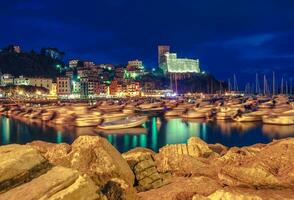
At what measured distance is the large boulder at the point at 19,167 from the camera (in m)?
4.88

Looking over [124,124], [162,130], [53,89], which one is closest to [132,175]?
[124,124]

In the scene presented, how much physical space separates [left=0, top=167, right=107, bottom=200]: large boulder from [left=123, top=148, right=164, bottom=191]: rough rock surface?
7.56 feet

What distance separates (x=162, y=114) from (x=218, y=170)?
220 feet

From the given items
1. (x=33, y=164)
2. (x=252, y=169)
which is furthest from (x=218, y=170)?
(x=33, y=164)

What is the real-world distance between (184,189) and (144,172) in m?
1.42

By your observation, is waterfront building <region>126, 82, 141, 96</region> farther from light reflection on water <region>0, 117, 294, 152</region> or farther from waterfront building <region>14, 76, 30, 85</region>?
light reflection on water <region>0, 117, 294, 152</region>

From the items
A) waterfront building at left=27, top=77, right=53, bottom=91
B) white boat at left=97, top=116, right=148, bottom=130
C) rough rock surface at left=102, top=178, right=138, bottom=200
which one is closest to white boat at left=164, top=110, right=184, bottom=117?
white boat at left=97, top=116, right=148, bottom=130

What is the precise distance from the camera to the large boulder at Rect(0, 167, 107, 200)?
4.42 metres

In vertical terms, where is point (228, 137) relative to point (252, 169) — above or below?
below

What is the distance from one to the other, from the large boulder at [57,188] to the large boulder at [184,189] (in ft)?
5.06

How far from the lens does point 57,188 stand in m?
4.52

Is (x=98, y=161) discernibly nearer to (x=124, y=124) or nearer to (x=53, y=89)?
(x=124, y=124)

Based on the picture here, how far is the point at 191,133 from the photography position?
44.2m

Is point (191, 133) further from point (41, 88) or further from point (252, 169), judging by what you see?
point (41, 88)
